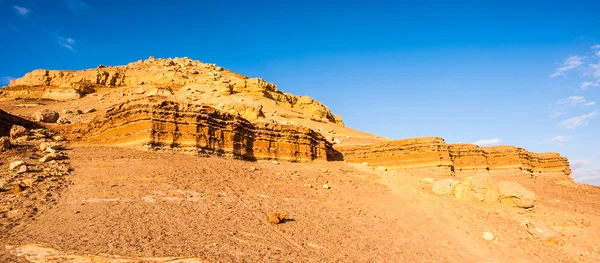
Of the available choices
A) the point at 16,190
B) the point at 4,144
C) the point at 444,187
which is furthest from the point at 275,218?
the point at 444,187

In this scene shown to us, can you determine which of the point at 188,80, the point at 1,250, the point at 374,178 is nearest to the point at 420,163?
the point at 374,178

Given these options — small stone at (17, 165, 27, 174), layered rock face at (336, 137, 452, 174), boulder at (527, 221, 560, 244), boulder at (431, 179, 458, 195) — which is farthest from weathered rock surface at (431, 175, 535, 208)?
small stone at (17, 165, 27, 174)

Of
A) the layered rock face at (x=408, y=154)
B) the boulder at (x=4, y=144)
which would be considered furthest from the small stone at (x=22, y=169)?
the layered rock face at (x=408, y=154)

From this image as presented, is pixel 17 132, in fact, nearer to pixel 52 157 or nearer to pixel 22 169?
pixel 52 157

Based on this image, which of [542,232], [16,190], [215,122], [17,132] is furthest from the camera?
[215,122]

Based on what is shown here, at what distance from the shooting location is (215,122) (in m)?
17.9

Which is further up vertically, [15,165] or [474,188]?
[15,165]

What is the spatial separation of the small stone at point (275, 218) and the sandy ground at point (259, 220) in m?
0.20

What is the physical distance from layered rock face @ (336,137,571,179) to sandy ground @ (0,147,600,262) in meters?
14.2

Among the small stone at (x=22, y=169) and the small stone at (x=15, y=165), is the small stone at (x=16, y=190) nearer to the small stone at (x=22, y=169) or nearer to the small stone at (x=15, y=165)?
the small stone at (x=22, y=169)

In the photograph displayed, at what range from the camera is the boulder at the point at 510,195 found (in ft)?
51.5

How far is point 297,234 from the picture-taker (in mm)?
9227

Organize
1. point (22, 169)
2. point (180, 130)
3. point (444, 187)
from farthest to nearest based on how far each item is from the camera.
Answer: point (444, 187), point (180, 130), point (22, 169)

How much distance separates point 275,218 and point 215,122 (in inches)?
376
